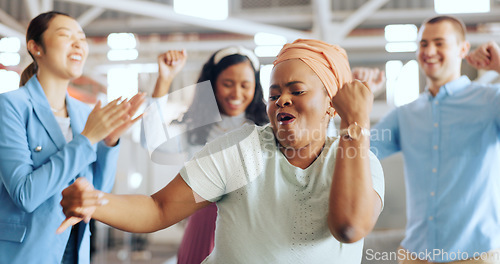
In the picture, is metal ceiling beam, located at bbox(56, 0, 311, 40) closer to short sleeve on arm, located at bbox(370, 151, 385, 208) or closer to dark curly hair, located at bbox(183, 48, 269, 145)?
dark curly hair, located at bbox(183, 48, 269, 145)

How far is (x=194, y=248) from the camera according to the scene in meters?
1.63

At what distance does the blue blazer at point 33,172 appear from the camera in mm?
1310

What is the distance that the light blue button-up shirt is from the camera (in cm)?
161

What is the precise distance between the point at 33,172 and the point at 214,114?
21.7 inches

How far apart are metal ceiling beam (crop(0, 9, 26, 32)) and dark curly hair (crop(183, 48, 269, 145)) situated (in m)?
4.52

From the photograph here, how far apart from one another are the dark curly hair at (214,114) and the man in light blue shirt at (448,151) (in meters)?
0.44

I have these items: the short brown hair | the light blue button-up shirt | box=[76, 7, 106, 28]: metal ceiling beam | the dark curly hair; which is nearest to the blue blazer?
the dark curly hair

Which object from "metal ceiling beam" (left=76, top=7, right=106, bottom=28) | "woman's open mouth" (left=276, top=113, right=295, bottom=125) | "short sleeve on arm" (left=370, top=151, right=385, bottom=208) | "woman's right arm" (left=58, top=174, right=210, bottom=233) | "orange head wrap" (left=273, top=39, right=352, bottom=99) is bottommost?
"woman's right arm" (left=58, top=174, right=210, bottom=233)

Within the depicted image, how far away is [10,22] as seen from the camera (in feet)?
17.8

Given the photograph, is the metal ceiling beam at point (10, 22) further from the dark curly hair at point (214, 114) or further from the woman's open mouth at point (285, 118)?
the woman's open mouth at point (285, 118)

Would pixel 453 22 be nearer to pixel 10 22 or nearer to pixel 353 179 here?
pixel 353 179

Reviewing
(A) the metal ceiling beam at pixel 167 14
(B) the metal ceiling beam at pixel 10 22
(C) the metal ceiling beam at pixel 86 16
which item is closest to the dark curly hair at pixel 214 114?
(A) the metal ceiling beam at pixel 167 14

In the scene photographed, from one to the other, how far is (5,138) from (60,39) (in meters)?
0.36

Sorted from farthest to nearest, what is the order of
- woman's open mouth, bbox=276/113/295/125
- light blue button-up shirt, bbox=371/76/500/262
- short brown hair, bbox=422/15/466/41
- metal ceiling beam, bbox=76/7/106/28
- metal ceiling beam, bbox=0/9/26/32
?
metal ceiling beam, bbox=0/9/26/32
metal ceiling beam, bbox=76/7/106/28
short brown hair, bbox=422/15/466/41
light blue button-up shirt, bbox=371/76/500/262
woman's open mouth, bbox=276/113/295/125
